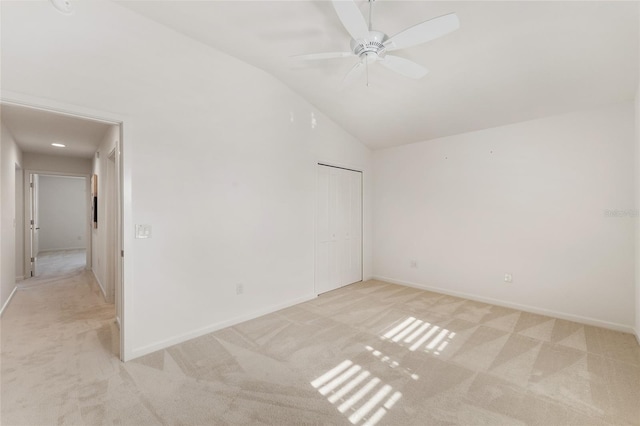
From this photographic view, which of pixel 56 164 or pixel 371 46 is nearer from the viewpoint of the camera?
pixel 371 46

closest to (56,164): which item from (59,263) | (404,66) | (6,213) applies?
(6,213)

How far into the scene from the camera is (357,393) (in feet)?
6.68

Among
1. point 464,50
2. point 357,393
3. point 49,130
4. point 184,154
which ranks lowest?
point 357,393

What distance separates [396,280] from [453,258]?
1.13 m

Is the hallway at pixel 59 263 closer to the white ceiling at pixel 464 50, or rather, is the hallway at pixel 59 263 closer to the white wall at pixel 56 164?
the white wall at pixel 56 164

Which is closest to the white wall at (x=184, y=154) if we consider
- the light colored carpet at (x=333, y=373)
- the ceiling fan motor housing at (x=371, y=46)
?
the light colored carpet at (x=333, y=373)

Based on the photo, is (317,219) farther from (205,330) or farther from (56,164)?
(56,164)

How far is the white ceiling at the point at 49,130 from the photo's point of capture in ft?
10.7

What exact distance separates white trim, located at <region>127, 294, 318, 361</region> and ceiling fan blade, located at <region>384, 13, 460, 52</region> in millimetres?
3134

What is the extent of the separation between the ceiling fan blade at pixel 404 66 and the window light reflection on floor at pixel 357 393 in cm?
254

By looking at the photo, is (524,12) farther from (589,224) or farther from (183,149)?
A: (183,149)

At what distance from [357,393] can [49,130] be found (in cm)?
509

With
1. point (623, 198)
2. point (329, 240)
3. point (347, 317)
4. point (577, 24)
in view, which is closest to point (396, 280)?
point (329, 240)

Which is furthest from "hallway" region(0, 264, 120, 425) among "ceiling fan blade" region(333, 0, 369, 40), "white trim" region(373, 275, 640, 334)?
"white trim" region(373, 275, 640, 334)
